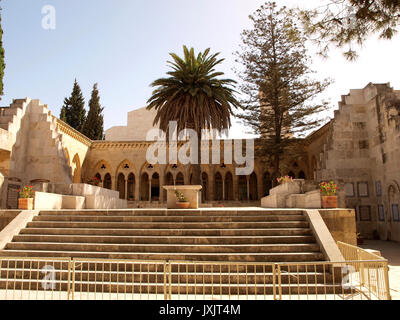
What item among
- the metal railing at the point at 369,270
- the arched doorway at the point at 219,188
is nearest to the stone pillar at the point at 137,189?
the arched doorway at the point at 219,188

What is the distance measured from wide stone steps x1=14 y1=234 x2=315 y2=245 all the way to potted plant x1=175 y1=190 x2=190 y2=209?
323cm

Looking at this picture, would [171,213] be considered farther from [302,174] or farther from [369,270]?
[302,174]

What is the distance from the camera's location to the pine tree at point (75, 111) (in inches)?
1451

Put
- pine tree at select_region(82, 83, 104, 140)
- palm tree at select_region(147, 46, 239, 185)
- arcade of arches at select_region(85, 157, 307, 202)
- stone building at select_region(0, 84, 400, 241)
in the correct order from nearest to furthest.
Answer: stone building at select_region(0, 84, 400, 241), palm tree at select_region(147, 46, 239, 185), arcade of arches at select_region(85, 157, 307, 202), pine tree at select_region(82, 83, 104, 140)

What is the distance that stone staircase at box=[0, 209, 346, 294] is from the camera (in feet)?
21.9

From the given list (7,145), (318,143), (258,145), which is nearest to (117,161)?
(7,145)

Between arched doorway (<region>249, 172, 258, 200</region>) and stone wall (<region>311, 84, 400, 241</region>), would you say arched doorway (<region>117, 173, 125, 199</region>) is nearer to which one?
arched doorway (<region>249, 172, 258, 200</region>)

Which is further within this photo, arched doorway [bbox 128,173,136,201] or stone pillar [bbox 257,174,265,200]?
arched doorway [bbox 128,173,136,201]

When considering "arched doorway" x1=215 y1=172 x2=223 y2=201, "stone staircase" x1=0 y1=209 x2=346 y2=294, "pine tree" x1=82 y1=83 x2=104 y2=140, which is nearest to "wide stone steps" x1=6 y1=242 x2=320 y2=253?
"stone staircase" x1=0 y1=209 x2=346 y2=294

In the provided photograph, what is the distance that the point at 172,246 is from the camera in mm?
7910

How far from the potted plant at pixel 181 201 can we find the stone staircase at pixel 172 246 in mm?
1514

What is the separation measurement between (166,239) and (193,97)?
39.2 feet

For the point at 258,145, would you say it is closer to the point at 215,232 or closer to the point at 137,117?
the point at 215,232
